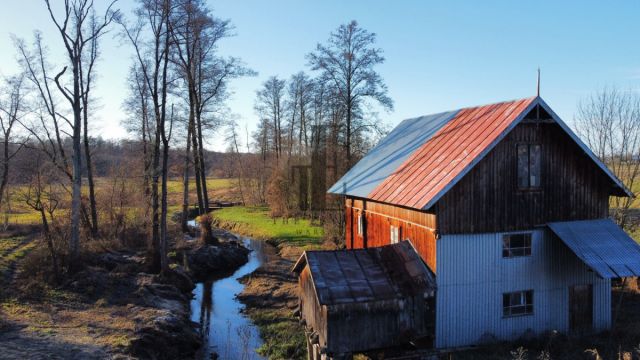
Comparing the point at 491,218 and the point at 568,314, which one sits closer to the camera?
the point at 491,218

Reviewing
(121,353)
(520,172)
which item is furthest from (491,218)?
(121,353)

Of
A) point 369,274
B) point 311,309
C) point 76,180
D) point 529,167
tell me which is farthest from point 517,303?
point 76,180

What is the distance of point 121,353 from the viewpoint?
12.3 metres

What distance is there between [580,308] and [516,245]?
11.0 feet

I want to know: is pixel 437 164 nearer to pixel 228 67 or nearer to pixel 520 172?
pixel 520 172

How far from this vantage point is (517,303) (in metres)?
14.1

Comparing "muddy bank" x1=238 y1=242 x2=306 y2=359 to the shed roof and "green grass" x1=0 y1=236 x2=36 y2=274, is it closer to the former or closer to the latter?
the shed roof

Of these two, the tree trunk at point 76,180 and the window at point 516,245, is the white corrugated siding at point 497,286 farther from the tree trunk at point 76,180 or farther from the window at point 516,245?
the tree trunk at point 76,180

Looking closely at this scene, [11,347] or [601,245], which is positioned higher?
[601,245]

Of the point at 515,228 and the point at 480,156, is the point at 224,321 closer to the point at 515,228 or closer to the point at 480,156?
the point at 515,228

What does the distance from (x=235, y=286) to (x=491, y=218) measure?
1451cm

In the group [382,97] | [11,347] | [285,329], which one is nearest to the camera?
[11,347]

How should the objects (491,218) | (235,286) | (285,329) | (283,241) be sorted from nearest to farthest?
(491,218) < (285,329) < (235,286) < (283,241)

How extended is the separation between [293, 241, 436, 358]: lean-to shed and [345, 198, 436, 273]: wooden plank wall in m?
0.43
